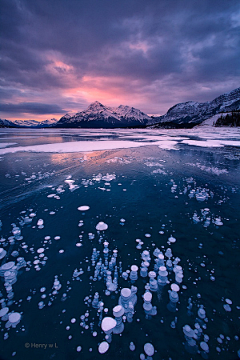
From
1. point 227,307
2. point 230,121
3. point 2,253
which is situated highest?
point 230,121

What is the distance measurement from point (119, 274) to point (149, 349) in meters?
1.39

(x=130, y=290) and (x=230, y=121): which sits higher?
(x=230, y=121)

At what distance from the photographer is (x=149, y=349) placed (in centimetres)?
256

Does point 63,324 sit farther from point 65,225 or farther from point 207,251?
point 207,251

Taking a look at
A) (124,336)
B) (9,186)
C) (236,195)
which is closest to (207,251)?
(124,336)

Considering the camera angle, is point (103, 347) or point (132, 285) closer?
point (103, 347)

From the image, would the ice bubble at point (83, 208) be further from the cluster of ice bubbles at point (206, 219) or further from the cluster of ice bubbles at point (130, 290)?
the cluster of ice bubbles at point (206, 219)

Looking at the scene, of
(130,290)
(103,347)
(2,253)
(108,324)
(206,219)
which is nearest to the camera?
(103,347)

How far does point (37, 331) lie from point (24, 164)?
12.6 m

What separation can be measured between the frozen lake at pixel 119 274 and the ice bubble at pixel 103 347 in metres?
0.03

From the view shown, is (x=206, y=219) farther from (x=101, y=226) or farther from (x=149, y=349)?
(x=149, y=349)

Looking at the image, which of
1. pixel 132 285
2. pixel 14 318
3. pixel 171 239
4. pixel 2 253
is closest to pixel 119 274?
pixel 132 285

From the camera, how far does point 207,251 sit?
4461 mm

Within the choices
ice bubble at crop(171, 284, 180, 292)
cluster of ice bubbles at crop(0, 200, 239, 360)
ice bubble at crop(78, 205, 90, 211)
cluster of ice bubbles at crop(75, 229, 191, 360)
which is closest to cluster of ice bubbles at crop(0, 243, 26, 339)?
cluster of ice bubbles at crop(0, 200, 239, 360)
